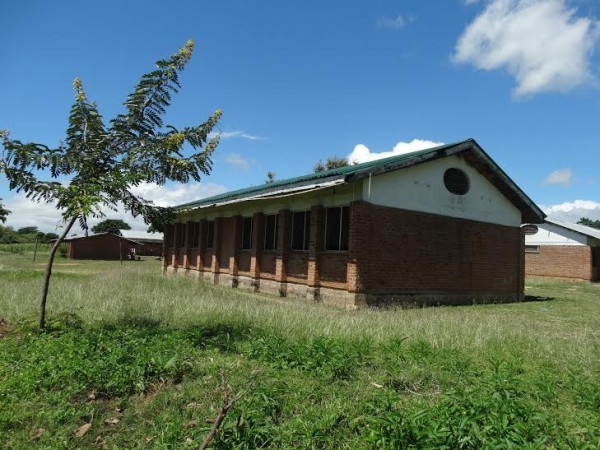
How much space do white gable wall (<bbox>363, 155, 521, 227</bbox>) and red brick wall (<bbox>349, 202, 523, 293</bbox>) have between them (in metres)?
0.26

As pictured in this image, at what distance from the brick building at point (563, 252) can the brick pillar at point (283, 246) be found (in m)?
21.7

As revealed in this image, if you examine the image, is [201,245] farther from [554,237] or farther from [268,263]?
[554,237]

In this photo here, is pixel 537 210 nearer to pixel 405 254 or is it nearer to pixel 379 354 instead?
pixel 405 254

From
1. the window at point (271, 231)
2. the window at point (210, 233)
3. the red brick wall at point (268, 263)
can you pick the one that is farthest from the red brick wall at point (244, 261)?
the window at point (210, 233)

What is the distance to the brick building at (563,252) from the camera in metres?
29.1

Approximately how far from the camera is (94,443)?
4.11 metres

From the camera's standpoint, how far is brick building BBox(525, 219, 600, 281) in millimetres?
29094

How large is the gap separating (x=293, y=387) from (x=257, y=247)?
13256 millimetres

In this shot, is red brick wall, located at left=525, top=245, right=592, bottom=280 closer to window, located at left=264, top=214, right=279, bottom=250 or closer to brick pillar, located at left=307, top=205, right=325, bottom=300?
window, located at left=264, top=214, right=279, bottom=250

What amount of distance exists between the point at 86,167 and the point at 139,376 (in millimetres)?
3516

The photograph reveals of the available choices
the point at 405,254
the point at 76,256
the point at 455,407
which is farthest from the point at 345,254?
the point at 76,256

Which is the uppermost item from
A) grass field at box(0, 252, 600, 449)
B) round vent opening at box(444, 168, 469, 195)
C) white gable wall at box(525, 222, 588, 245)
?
round vent opening at box(444, 168, 469, 195)

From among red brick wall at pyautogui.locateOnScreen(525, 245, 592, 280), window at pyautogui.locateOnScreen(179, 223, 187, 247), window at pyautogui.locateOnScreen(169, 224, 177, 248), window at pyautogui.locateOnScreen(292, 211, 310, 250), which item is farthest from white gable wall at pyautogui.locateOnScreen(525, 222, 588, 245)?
window at pyautogui.locateOnScreen(169, 224, 177, 248)

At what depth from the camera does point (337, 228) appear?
14.2m
